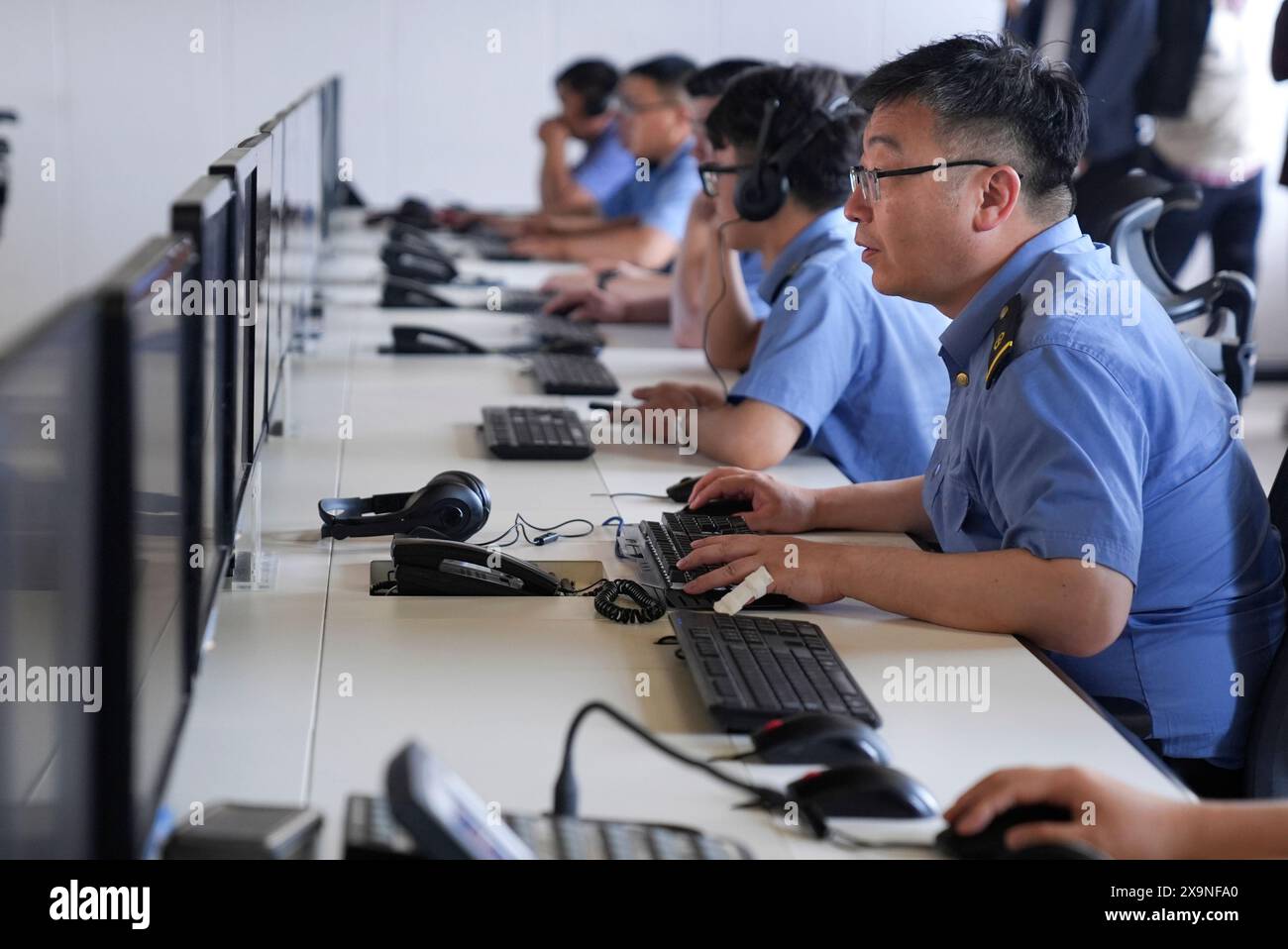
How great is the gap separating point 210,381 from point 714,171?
1446 mm

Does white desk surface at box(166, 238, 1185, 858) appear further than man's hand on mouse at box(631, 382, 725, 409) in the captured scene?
No

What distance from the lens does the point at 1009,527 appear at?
1373 millimetres

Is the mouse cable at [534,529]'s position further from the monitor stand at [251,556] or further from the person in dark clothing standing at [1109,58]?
the person in dark clothing standing at [1109,58]

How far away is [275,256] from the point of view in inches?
71.3

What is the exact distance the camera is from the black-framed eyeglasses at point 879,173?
154cm

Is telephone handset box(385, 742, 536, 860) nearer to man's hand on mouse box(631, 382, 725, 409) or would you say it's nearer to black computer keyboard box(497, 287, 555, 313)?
man's hand on mouse box(631, 382, 725, 409)

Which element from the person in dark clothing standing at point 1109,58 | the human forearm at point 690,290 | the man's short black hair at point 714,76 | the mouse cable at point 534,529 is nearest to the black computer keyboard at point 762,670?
the mouse cable at point 534,529

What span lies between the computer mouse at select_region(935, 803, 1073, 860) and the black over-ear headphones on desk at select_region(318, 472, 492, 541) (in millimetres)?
768

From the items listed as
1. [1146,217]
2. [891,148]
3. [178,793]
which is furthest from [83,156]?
[178,793]

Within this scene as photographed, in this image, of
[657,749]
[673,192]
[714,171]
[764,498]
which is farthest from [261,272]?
[673,192]

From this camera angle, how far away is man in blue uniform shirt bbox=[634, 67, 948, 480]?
80.7 inches

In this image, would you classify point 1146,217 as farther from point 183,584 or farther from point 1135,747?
point 183,584

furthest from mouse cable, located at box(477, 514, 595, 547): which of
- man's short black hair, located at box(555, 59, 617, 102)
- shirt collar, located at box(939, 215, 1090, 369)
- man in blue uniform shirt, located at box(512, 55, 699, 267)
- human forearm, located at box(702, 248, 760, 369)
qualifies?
man's short black hair, located at box(555, 59, 617, 102)

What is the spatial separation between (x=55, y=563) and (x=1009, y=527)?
92 centimetres
